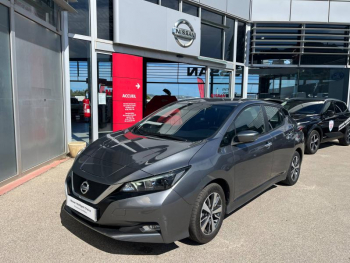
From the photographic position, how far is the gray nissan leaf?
8.09ft

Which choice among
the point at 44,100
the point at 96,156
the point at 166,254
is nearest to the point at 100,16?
the point at 44,100

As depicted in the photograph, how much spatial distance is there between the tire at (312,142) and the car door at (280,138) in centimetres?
311

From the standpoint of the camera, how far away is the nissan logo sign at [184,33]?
9188mm

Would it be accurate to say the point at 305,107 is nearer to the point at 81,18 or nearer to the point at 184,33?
the point at 184,33

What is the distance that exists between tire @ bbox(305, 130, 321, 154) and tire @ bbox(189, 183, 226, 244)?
541cm

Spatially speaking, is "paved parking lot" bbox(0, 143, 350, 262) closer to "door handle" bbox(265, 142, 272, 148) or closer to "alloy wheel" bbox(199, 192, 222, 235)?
"alloy wheel" bbox(199, 192, 222, 235)

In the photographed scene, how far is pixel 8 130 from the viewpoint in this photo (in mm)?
4598

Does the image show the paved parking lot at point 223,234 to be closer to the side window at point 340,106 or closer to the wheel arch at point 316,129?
the wheel arch at point 316,129

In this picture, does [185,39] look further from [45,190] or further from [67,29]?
[45,190]

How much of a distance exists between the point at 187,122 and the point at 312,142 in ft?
18.0

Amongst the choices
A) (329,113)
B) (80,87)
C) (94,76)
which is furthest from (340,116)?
(80,87)

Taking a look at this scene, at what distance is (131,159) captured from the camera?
9.07ft

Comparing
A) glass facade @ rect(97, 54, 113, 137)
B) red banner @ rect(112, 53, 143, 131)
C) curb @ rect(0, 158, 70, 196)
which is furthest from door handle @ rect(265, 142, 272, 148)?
glass facade @ rect(97, 54, 113, 137)

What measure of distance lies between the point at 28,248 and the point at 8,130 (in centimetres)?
260
